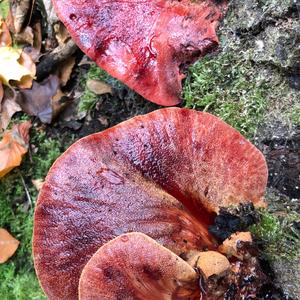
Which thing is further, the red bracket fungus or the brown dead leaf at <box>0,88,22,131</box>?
the brown dead leaf at <box>0,88,22,131</box>

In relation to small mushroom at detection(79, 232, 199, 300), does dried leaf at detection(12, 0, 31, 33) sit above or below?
above

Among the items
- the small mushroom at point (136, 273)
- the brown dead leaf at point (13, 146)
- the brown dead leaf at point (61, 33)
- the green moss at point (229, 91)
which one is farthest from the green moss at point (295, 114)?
the brown dead leaf at point (13, 146)

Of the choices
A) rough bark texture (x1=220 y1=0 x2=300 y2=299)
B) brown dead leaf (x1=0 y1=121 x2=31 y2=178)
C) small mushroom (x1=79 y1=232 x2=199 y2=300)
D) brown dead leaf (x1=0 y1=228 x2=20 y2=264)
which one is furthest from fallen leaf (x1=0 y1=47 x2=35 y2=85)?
small mushroom (x1=79 y1=232 x2=199 y2=300)

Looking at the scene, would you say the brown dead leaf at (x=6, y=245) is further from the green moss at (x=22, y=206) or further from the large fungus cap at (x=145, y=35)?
the large fungus cap at (x=145, y=35)

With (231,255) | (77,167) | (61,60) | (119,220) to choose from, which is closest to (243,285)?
(231,255)

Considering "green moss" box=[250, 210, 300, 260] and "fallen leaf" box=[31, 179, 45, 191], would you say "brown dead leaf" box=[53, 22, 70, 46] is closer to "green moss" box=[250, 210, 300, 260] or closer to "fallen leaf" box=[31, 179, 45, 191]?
"fallen leaf" box=[31, 179, 45, 191]
